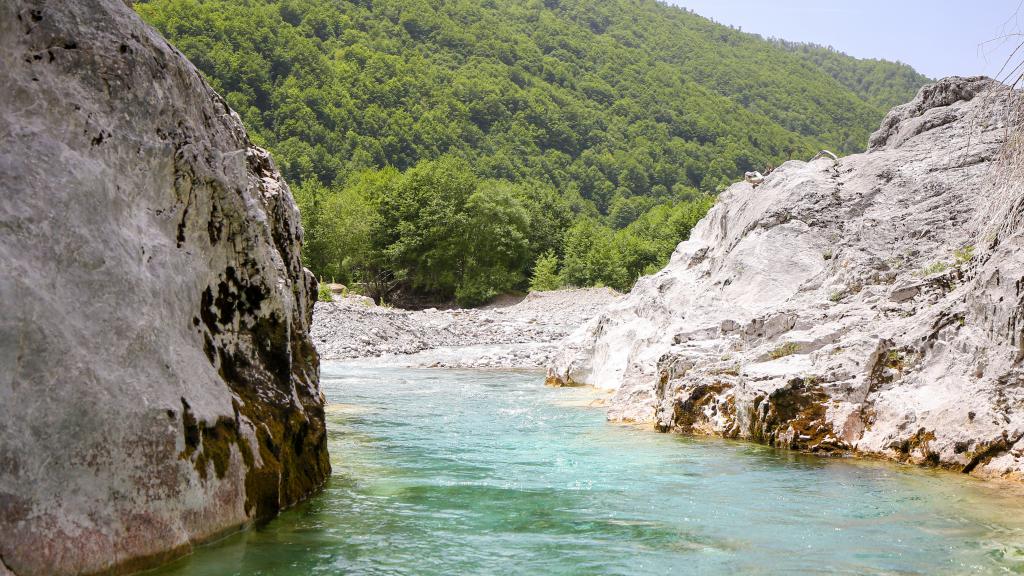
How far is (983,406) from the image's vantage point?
8.05m

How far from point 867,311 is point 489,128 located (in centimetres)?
12439

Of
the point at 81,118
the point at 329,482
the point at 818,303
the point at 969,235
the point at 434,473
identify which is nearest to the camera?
the point at 81,118

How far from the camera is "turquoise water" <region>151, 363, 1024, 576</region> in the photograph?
17.8 ft

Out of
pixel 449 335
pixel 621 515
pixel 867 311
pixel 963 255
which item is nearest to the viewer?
pixel 621 515

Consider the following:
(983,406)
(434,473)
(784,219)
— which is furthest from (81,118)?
(784,219)

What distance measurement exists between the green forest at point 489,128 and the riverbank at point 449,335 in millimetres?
22804

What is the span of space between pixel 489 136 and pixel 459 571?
418 feet

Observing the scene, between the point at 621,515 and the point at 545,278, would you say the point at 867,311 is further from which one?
the point at 545,278

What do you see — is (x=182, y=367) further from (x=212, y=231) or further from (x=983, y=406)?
(x=983, y=406)

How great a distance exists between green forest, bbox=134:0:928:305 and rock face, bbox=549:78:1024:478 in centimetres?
4975

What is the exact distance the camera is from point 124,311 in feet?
16.8

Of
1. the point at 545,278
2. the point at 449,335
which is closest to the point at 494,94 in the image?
the point at 545,278

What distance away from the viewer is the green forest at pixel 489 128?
228 feet

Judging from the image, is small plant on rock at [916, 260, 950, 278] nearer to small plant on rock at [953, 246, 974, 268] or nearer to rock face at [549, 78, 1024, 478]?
rock face at [549, 78, 1024, 478]
